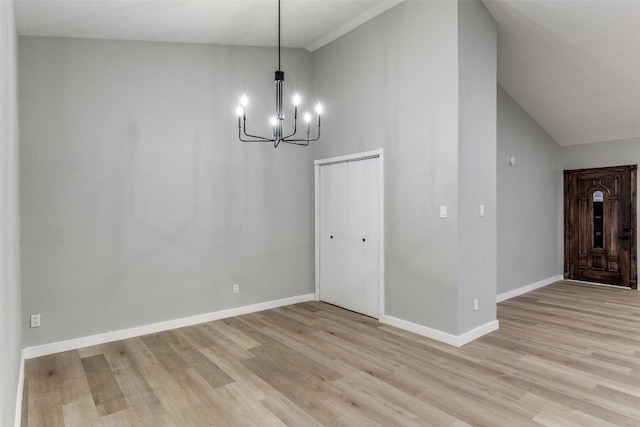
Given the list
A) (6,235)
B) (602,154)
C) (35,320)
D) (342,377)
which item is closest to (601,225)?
(602,154)

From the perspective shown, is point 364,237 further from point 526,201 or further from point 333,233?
point 526,201

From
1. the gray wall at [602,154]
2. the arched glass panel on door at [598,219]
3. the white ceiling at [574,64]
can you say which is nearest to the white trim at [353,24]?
the white ceiling at [574,64]

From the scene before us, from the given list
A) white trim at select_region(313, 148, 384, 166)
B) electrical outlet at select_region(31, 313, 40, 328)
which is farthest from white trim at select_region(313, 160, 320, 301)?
electrical outlet at select_region(31, 313, 40, 328)

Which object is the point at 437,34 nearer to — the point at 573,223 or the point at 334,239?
the point at 334,239

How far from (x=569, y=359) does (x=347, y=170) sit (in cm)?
304

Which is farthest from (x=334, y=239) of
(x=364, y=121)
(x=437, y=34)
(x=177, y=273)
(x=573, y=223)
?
(x=573, y=223)

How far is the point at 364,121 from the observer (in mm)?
4578

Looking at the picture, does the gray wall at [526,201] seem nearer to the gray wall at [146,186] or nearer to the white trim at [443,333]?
the white trim at [443,333]

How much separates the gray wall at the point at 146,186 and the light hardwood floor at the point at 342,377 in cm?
50

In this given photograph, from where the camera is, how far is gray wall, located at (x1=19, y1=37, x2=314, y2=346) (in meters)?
3.54

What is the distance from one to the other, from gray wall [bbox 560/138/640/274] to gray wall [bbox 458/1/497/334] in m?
3.68

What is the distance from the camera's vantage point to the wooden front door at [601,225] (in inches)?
241

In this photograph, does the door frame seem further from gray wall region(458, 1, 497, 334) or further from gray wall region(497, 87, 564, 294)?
gray wall region(497, 87, 564, 294)

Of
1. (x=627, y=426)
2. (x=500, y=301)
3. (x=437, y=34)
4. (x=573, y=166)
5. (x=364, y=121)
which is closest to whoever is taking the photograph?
(x=627, y=426)
